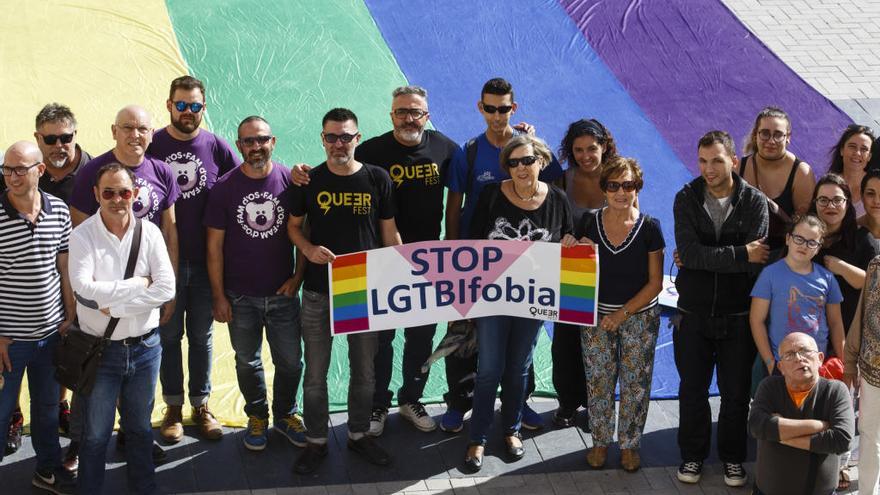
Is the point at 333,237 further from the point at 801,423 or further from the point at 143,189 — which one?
the point at 801,423

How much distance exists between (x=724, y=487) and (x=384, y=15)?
6925mm

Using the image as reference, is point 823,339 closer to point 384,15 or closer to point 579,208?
point 579,208

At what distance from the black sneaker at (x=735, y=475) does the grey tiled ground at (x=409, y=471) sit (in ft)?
0.15

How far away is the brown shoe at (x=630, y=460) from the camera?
649 centimetres

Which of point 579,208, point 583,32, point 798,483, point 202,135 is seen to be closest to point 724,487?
point 798,483

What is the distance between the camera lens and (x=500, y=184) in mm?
6203

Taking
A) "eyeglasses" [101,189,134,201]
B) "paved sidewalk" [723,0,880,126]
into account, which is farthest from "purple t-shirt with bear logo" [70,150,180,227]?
"paved sidewalk" [723,0,880,126]

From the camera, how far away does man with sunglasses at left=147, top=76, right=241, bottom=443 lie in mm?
6328

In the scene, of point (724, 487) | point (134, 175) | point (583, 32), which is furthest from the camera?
point (583, 32)

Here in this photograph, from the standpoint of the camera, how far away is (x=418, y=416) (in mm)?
6902

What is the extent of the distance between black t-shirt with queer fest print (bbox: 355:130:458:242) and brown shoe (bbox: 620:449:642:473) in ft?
5.66

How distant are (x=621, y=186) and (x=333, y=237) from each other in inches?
63.5

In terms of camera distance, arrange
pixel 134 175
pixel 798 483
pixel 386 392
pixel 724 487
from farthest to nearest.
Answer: pixel 386 392 < pixel 724 487 < pixel 134 175 < pixel 798 483

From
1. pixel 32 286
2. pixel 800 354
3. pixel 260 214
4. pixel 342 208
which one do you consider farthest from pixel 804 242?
pixel 32 286
